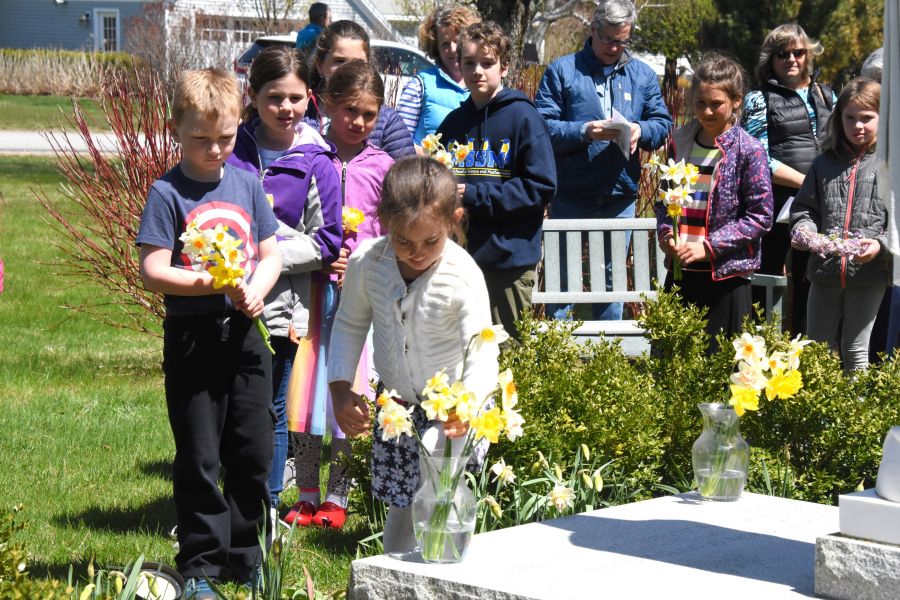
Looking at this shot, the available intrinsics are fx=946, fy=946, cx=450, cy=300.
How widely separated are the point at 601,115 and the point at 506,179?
1.44m

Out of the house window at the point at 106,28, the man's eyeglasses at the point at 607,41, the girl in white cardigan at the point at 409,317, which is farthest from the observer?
the house window at the point at 106,28

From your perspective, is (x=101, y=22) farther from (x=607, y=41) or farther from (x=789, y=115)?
(x=789, y=115)

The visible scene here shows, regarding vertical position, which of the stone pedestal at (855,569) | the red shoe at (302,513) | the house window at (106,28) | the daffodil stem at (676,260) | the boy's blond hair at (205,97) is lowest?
the red shoe at (302,513)

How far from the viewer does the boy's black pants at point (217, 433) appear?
3199 mm

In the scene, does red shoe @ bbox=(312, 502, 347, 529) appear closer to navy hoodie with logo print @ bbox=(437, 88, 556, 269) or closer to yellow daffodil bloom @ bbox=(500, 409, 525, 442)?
navy hoodie with logo print @ bbox=(437, 88, 556, 269)

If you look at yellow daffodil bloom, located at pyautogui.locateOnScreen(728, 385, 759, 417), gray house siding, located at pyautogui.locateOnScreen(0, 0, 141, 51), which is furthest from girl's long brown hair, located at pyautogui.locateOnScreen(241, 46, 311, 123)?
gray house siding, located at pyautogui.locateOnScreen(0, 0, 141, 51)

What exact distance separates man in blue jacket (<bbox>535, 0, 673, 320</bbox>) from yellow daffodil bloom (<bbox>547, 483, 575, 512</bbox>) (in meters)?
2.67

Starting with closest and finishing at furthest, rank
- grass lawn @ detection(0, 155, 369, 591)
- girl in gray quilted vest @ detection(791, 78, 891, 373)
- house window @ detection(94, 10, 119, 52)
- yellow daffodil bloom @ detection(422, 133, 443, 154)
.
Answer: grass lawn @ detection(0, 155, 369, 591) < yellow daffodil bloom @ detection(422, 133, 443, 154) < girl in gray quilted vest @ detection(791, 78, 891, 373) < house window @ detection(94, 10, 119, 52)

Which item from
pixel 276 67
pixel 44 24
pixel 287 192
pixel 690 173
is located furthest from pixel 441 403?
pixel 44 24

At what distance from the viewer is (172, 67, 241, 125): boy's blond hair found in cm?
317

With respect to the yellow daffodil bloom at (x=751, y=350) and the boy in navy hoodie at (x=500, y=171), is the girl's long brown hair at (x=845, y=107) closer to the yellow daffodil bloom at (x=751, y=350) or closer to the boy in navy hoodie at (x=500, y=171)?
the boy in navy hoodie at (x=500, y=171)

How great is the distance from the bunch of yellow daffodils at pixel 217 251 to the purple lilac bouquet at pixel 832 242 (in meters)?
3.27

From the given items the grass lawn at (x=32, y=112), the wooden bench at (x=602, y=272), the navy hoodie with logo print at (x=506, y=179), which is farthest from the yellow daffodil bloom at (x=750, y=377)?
the grass lawn at (x=32, y=112)

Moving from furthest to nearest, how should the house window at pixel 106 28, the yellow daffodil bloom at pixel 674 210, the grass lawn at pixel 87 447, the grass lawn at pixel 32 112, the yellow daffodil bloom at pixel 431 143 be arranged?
1. the house window at pixel 106 28
2. the grass lawn at pixel 32 112
3. the yellow daffodil bloom at pixel 674 210
4. the yellow daffodil bloom at pixel 431 143
5. the grass lawn at pixel 87 447
